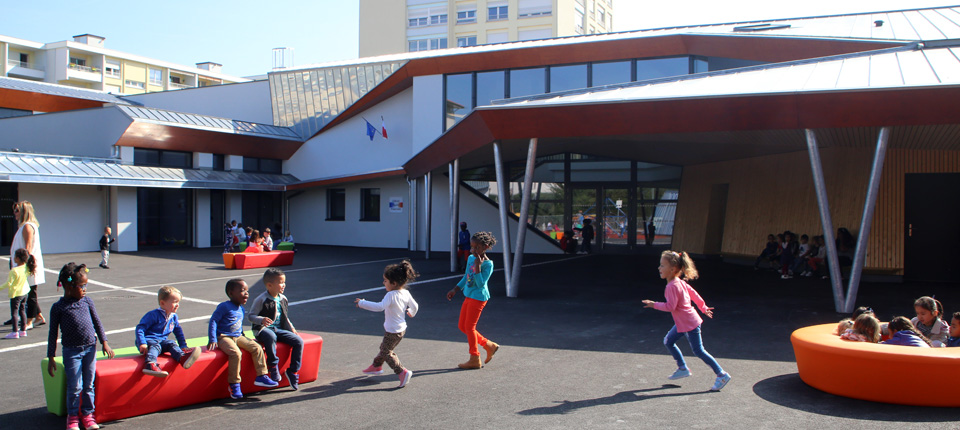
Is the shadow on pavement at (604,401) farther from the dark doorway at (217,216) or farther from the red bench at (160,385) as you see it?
the dark doorway at (217,216)

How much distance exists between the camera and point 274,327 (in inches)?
235

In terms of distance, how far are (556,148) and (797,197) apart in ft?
22.6

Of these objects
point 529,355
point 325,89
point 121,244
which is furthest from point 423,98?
point 529,355

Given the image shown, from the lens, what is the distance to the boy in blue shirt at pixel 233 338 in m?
5.58

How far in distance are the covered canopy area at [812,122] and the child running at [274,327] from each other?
6.48 meters

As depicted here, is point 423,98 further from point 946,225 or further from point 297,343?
point 297,343

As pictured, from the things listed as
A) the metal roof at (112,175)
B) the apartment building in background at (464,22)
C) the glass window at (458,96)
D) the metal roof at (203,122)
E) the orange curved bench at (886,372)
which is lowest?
the orange curved bench at (886,372)

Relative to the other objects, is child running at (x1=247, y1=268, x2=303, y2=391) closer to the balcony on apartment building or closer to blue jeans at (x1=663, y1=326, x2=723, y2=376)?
blue jeans at (x1=663, y1=326, x2=723, y2=376)

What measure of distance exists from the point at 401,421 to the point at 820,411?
3.38 meters

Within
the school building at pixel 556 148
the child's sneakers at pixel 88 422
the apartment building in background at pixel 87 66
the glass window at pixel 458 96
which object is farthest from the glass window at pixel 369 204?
the apartment building in background at pixel 87 66

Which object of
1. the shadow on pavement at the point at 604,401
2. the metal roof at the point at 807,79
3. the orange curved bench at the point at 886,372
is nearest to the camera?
the orange curved bench at the point at 886,372

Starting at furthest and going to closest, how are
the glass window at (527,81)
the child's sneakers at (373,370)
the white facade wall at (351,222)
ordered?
1. the white facade wall at (351,222)
2. the glass window at (527,81)
3. the child's sneakers at (373,370)

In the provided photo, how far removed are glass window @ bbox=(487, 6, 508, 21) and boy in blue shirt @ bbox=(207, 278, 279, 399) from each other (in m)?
49.4

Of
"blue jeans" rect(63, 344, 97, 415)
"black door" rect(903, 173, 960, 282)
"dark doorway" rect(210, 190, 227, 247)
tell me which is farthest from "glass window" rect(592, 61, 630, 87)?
"blue jeans" rect(63, 344, 97, 415)
